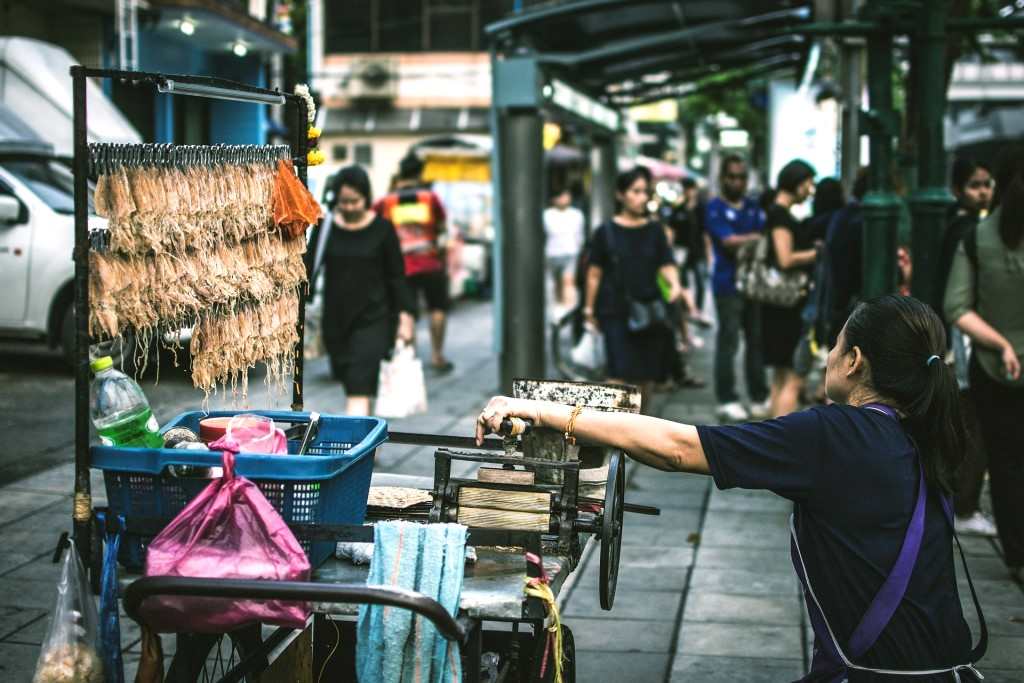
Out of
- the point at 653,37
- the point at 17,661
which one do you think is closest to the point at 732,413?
the point at 653,37

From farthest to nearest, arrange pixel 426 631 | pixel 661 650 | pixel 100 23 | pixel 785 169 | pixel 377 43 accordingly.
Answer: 1. pixel 377 43
2. pixel 100 23
3. pixel 785 169
4. pixel 661 650
5. pixel 426 631

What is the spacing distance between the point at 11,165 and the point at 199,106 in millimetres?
11254

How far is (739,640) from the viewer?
16.5 feet

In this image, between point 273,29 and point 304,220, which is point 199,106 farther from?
point 304,220

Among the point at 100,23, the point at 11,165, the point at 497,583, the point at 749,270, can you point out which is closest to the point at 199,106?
the point at 100,23

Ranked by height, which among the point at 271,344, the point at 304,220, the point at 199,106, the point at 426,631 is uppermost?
the point at 199,106

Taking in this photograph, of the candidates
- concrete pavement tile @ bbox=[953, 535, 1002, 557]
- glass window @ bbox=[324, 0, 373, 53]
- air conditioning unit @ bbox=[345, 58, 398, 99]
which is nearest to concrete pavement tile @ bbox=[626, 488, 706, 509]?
concrete pavement tile @ bbox=[953, 535, 1002, 557]

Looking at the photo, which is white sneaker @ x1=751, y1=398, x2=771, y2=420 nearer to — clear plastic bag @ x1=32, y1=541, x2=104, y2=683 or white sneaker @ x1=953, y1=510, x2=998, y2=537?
white sneaker @ x1=953, y1=510, x2=998, y2=537

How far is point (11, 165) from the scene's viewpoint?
1134cm

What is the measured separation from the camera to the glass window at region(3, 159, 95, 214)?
11117mm

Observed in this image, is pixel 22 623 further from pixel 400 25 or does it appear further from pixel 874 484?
pixel 400 25

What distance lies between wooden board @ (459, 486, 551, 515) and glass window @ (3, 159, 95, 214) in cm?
880

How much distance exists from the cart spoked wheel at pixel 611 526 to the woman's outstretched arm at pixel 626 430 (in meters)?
0.15

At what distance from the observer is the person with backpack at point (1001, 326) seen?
5.54 metres
